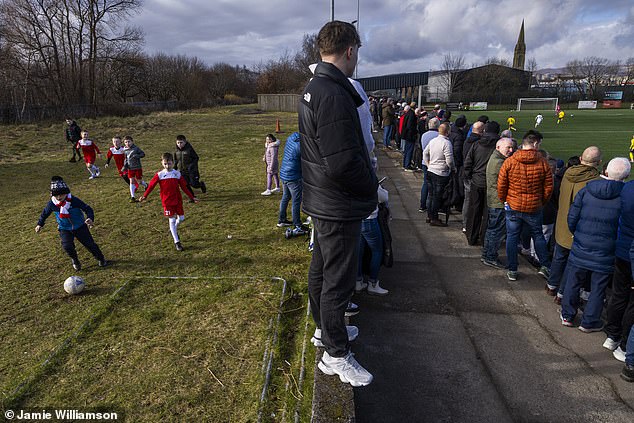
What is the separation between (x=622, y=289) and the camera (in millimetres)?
3820

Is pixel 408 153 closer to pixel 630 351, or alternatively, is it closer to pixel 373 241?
pixel 373 241

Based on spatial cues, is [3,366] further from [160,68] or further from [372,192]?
[160,68]

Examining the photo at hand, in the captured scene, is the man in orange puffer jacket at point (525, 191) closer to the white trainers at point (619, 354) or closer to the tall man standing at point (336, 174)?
the white trainers at point (619, 354)

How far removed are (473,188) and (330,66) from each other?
4.80m

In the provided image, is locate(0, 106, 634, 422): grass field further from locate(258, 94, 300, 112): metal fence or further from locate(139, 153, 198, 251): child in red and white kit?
locate(258, 94, 300, 112): metal fence

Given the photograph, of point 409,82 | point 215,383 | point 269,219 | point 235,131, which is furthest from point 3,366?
point 409,82

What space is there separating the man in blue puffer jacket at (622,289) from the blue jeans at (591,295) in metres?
0.10

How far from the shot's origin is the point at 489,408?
3029mm

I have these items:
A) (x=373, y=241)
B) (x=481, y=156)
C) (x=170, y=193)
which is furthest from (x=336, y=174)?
(x=170, y=193)

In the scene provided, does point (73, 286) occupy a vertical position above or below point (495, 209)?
below

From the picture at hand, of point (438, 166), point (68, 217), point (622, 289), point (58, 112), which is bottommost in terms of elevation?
Result: point (622, 289)

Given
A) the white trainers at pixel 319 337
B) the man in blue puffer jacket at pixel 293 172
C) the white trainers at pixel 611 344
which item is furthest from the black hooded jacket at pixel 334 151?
the man in blue puffer jacket at pixel 293 172

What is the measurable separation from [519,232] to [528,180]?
2.49ft

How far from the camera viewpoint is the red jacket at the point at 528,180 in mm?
4848
